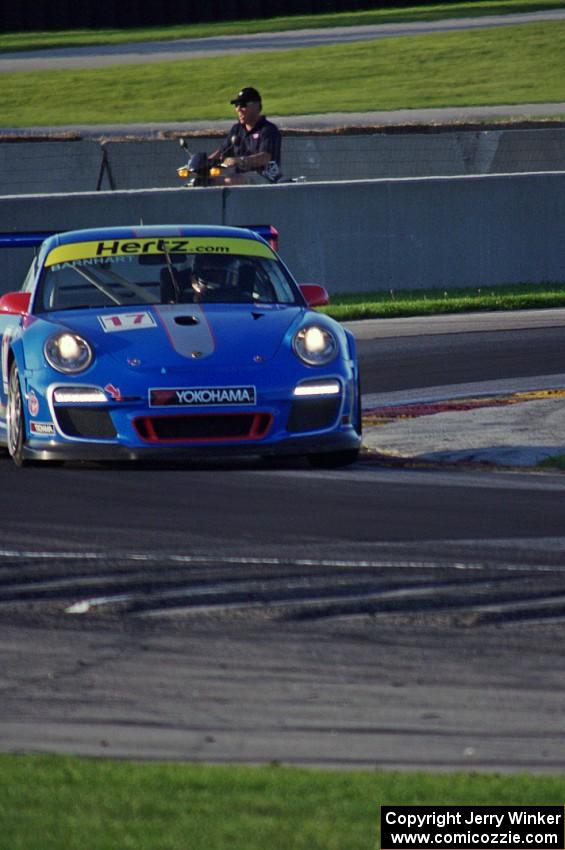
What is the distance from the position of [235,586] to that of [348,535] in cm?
99

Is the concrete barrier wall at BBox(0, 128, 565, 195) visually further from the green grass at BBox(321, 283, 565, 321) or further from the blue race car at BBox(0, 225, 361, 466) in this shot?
the blue race car at BBox(0, 225, 361, 466)

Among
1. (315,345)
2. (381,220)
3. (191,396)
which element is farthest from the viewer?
(381,220)

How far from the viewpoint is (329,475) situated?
917 cm

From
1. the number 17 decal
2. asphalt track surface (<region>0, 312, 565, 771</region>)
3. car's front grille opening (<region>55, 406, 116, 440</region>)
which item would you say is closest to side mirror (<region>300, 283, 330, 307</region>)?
the number 17 decal

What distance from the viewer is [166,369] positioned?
8.88 meters

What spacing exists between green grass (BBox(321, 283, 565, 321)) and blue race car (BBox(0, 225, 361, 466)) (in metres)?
6.88

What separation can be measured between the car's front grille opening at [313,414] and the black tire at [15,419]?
1333 mm

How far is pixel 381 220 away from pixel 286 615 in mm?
11762

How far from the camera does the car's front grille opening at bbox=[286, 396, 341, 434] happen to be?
29.4 ft

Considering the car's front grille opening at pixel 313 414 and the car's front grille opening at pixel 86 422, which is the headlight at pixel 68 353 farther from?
the car's front grille opening at pixel 313 414

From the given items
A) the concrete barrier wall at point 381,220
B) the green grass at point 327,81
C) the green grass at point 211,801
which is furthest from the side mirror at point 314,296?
the green grass at point 327,81

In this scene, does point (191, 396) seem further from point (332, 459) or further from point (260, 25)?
point (260, 25)

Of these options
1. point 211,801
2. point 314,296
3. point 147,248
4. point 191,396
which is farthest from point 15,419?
point 211,801

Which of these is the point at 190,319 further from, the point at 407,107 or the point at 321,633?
the point at 407,107
